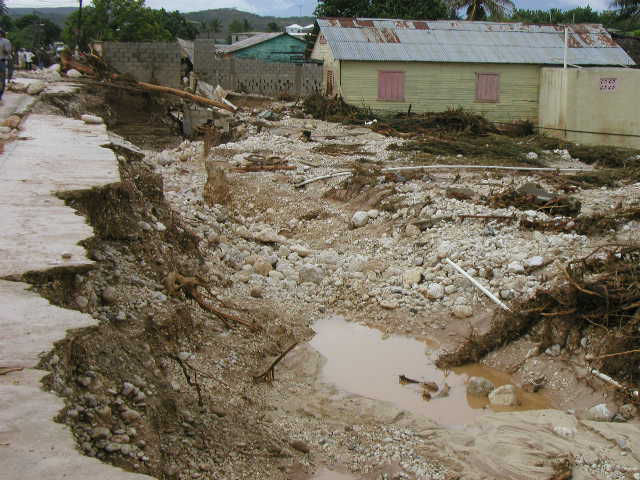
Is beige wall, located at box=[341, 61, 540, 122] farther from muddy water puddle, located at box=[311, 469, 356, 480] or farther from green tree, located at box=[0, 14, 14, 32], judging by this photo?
green tree, located at box=[0, 14, 14, 32]

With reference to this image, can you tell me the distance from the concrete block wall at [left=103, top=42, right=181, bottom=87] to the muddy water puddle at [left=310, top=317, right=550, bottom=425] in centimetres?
1483

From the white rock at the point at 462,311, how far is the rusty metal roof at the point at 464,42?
1500cm

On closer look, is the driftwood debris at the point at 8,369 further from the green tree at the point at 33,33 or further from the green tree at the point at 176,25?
the green tree at the point at 176,25

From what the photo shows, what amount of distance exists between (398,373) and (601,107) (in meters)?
14.9

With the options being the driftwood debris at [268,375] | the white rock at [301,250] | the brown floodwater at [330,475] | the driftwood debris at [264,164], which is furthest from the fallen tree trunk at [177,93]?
the brown floodwater at [330,475]

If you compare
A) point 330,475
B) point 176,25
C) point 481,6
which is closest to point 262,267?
point 330,475

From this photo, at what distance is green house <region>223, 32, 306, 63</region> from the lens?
104ft

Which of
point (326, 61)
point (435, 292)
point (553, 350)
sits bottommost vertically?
point (553, 350)

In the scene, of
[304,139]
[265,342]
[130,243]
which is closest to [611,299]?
[265,342]

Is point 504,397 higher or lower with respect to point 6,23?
lower

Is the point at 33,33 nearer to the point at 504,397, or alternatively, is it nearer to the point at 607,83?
the point at 607,83

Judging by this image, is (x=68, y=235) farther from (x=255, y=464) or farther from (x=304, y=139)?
(x=304, y=139)

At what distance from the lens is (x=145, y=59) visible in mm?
19312

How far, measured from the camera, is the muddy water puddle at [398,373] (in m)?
4.86
